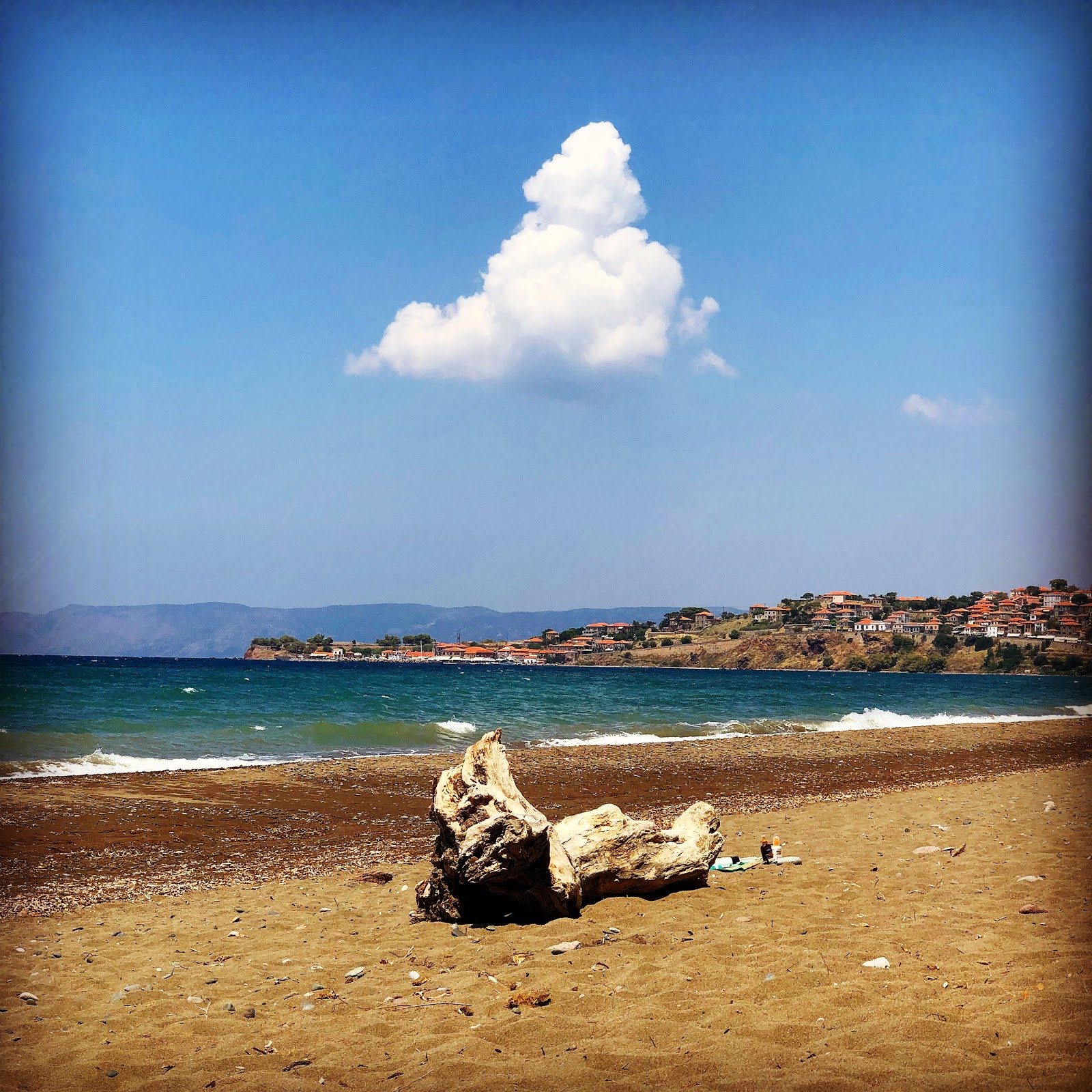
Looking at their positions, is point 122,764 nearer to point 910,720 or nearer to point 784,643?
point 910,720

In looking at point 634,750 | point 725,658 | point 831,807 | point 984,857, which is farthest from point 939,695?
point 725,658

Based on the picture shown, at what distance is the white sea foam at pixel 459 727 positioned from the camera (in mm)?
28659

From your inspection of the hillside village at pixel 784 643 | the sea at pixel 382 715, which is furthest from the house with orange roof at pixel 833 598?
the sea at pixel 382 715

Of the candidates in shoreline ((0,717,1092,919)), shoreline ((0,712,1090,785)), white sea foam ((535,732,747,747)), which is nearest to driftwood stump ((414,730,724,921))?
shoreline ((0,717,1092,919))

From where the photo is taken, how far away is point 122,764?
19.7 m

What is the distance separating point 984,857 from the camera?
27.8 feet

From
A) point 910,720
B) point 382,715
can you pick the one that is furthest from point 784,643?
point 382,715

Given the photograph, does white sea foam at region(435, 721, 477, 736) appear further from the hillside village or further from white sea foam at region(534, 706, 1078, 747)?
the hillside village

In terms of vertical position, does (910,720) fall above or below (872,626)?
below

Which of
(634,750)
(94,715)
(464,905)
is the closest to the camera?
(464,905)

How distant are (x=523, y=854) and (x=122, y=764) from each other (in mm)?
16735

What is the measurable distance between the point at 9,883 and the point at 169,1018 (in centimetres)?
515

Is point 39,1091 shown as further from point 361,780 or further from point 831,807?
point 361,780

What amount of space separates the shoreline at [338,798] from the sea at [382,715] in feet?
6.68
